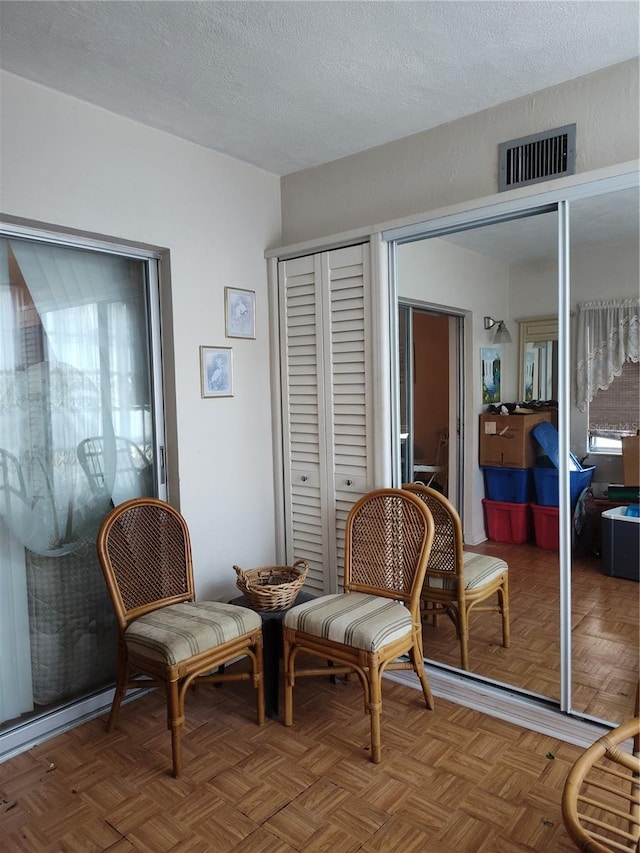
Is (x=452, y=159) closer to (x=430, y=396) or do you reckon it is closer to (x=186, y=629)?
(x=430, y=396)

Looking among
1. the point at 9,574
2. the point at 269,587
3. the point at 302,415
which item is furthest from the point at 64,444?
→ the point at 302,415

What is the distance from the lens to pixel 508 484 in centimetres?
255

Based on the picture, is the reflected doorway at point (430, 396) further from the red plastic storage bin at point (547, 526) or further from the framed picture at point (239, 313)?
the framed picture at point (239, 313)

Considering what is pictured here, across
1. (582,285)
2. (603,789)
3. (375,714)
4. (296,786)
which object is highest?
(582,285)

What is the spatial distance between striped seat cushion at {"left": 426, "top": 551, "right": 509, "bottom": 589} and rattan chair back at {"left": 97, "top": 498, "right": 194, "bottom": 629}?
1.19 metres

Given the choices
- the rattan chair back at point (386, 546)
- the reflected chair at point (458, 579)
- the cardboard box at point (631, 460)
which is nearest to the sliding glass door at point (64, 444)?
the rattan chair back at point (386, 546)

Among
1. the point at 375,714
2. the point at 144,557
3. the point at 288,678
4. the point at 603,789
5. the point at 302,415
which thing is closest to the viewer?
the point at 603,789

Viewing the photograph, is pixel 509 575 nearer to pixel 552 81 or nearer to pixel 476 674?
pixel 476 674

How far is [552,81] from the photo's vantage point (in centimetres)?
225

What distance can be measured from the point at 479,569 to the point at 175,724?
136 centimetres

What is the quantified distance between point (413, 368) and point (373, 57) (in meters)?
1.25

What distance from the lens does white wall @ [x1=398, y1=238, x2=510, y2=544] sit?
247cm

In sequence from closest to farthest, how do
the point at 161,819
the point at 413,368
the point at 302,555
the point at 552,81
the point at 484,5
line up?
the point at 484,5, the point at 161,819, the point at 552,81, the point at 413,368, the point at 302,555

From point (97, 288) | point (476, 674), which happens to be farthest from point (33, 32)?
point (476, 674)
